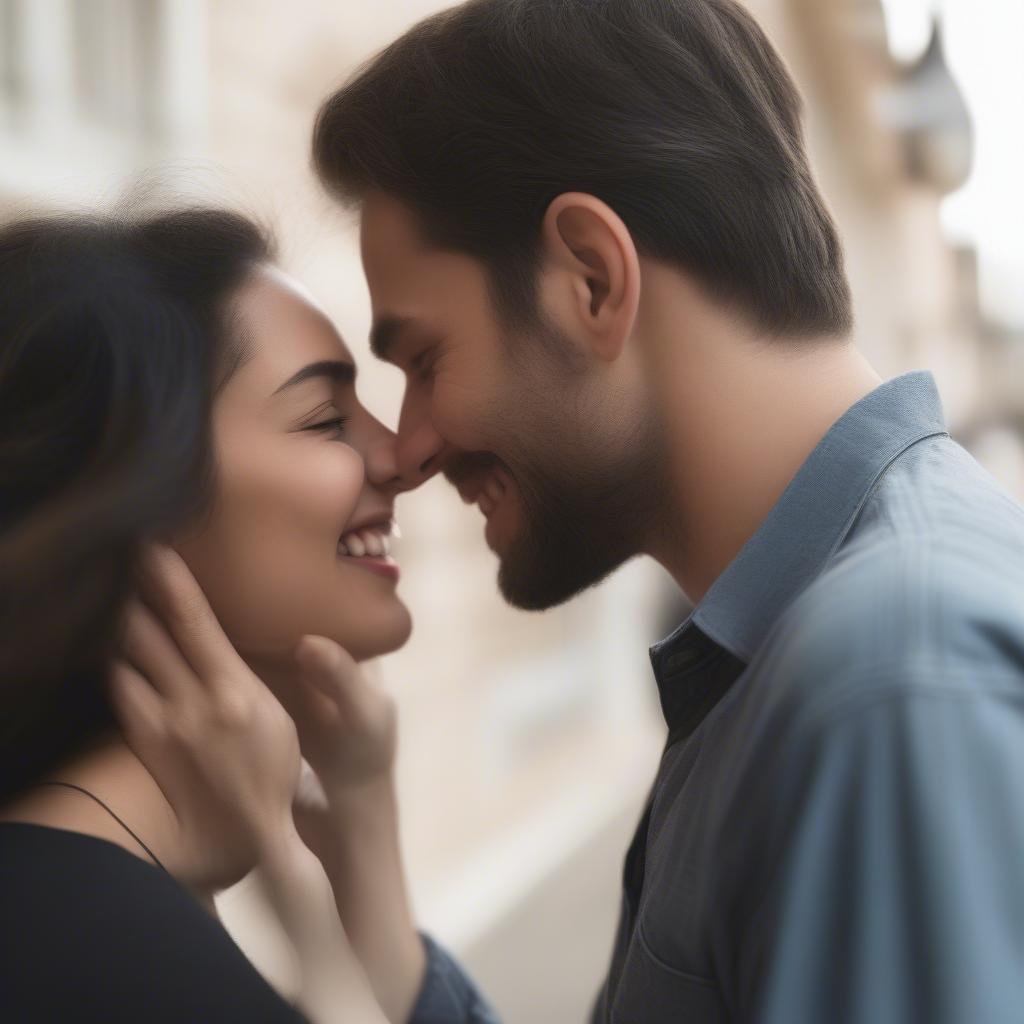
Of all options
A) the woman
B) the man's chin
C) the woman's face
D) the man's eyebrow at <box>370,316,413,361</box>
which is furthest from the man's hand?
the man's eyebrow at <box>370,316,413,361</box>

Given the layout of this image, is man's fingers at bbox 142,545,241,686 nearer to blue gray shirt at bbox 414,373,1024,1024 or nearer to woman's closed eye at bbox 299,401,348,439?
woman's closed eye at bbox 299,401,348,439

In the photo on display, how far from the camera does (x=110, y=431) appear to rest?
172 cm

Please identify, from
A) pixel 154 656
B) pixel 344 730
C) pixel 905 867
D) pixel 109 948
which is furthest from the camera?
pixel 344 730

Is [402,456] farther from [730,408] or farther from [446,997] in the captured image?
[446,997]

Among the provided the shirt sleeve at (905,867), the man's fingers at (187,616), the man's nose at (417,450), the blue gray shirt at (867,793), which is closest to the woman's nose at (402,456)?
the man's nose at (417,450)

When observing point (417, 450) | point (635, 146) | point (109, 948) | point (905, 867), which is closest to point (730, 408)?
point (635, 146)

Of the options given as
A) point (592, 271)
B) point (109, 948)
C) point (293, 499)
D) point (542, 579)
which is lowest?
point (109, 948)

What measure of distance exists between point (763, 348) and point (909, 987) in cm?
92

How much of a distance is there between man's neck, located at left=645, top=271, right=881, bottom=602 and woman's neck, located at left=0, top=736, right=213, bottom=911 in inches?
31.2

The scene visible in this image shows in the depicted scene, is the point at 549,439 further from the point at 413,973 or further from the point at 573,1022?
the point at 573,1022

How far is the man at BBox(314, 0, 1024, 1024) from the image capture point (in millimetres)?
1080

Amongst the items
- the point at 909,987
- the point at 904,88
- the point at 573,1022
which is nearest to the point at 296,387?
the point at 909,987

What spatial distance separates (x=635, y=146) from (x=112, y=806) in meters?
1.11

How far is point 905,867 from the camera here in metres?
Result: 1.04
